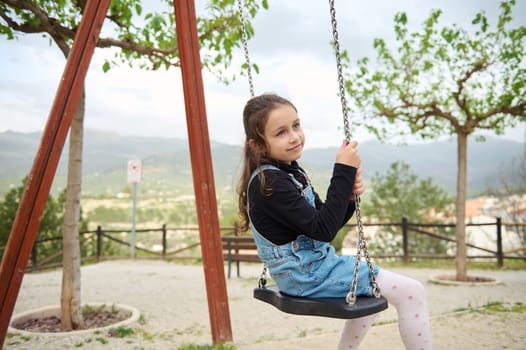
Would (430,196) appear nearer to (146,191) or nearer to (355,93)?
(355,93)

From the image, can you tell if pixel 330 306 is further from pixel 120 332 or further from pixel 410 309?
pixel 120 332

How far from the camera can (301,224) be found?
1.99 meters

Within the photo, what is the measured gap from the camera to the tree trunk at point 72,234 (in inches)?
199

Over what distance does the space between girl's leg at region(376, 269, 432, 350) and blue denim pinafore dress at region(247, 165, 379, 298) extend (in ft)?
0.30

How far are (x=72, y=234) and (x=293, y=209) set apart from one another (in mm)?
3748

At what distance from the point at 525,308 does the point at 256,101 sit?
4670 mm

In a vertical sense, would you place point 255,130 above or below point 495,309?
above


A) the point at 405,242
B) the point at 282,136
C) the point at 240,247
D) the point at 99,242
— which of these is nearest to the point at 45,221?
the point at 99,242

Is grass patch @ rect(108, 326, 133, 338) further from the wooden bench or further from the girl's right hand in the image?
the wooden bench

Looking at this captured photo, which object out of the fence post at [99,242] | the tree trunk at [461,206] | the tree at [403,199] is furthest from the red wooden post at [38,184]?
the tree at [403,199]

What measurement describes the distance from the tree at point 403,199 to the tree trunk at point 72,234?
15775mm

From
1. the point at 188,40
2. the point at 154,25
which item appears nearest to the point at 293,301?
the point at 188,40

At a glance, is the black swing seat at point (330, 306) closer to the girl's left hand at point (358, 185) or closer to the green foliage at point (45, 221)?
the girl's left hand at point (358, 185)

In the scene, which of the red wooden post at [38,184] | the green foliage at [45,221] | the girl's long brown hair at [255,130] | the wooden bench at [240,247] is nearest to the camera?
the girl's long brown hair at [255,130]
